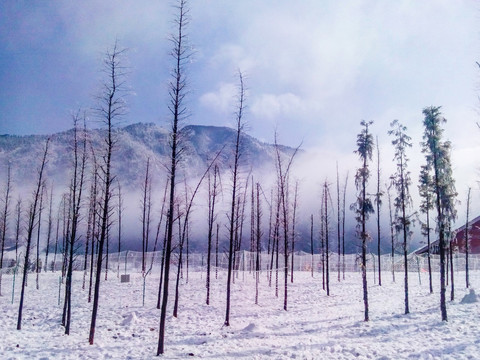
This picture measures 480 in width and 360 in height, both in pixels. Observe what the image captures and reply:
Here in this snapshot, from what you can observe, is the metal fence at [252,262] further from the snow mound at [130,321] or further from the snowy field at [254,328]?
the snow mound at [130,321]

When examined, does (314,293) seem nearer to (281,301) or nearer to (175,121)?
(281,301)

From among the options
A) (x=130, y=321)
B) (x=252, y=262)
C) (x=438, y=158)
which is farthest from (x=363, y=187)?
(x=252, y=262)

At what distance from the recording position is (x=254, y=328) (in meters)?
20.2

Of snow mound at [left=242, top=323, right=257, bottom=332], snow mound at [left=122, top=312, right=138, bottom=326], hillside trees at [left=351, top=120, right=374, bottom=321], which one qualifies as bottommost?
snow mound at [left=122, top=312, right=138, bottom=326]

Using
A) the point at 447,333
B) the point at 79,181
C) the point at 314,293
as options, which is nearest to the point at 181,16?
the point at 79,181

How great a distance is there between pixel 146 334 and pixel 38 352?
5.87 metres

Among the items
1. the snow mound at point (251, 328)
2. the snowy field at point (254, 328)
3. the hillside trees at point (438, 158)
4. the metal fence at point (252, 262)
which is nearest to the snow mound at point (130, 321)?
the snowy field at point (254, 328)

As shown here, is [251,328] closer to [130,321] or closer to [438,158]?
[130,321]

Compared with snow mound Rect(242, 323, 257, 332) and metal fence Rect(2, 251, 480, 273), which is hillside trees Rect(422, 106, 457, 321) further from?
metal fence Rect(2, 251, 480, 273)

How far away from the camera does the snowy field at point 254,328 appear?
50.2ft

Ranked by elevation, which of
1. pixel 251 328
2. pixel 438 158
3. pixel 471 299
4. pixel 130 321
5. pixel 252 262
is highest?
pixel 438 158

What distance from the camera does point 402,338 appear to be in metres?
17.3

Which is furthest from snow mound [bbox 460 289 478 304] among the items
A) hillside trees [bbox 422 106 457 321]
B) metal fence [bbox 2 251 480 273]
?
metal fence [bbox 2 251 480 273]

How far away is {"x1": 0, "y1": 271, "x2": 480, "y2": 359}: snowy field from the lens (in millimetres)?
15297
